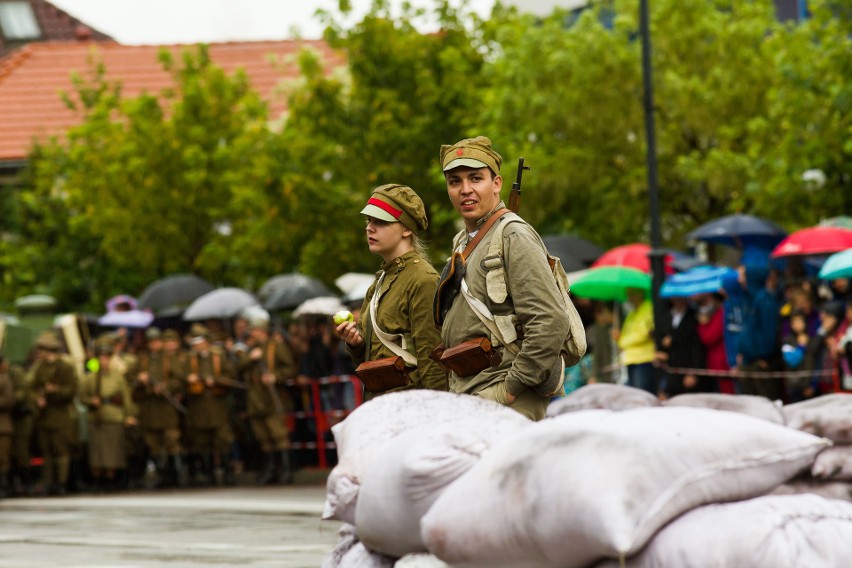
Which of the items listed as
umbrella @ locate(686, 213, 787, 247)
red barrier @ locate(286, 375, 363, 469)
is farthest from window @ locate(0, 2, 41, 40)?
umbrella @ locate(686, 213, 787, 247)

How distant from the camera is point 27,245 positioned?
114 feet

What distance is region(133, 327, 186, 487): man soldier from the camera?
2100cm

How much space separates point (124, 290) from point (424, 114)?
881 centimetres

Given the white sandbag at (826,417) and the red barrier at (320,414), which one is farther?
the red barrier at (320,414)

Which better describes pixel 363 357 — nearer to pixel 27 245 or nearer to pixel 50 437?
pixel 50 437

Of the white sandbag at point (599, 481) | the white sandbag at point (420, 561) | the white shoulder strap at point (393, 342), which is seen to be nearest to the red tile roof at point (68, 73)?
the white shoulder strap at point (393, 342)

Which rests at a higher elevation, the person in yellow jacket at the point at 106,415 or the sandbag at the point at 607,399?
the sandbag at the point at 607,399

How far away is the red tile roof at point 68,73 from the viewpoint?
1752 inches

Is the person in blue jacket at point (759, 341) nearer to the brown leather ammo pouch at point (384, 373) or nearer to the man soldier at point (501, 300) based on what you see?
the brown leather ammo pouch at point (384, 373)

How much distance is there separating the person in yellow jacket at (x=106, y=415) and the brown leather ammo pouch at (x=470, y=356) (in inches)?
589

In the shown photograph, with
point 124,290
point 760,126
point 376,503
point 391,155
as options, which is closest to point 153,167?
point 124,290

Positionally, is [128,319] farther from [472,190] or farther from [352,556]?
[352,556]

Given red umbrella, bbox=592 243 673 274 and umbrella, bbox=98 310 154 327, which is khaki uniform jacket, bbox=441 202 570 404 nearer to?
red umbrella, bbox=592 243 673 274

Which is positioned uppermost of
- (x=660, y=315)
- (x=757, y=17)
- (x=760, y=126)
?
(x=757, y=17)
